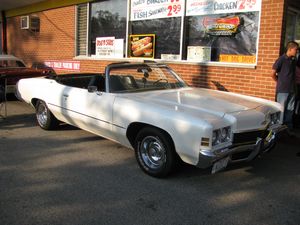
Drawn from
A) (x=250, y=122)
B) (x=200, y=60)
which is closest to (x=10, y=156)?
(x=250, y=122)

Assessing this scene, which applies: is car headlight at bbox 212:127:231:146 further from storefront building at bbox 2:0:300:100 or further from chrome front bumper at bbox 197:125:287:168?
storefront building at bbox 2:0:300:100

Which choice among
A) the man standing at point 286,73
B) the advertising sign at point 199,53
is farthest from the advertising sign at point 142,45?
the man standing at point 286,73

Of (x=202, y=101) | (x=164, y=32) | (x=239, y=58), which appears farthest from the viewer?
(x=164, y=32)

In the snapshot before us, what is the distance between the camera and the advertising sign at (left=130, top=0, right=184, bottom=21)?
868cm

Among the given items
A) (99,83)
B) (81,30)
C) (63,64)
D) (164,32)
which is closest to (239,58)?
(164,32)

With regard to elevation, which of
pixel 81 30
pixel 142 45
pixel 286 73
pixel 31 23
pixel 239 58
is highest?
pixel 31 23

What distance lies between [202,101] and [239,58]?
331 cm

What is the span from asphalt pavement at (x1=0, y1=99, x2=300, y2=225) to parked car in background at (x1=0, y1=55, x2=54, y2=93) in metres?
4.29

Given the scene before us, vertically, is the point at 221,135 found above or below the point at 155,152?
above

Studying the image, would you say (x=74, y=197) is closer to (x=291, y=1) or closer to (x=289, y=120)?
(x=289, y=120)

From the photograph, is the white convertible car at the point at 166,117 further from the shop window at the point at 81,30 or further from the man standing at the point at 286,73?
the shop window at the point at 81,30

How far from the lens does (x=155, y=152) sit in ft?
14.5

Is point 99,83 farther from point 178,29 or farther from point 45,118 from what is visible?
point 178,29

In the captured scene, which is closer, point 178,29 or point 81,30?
point 178,29
